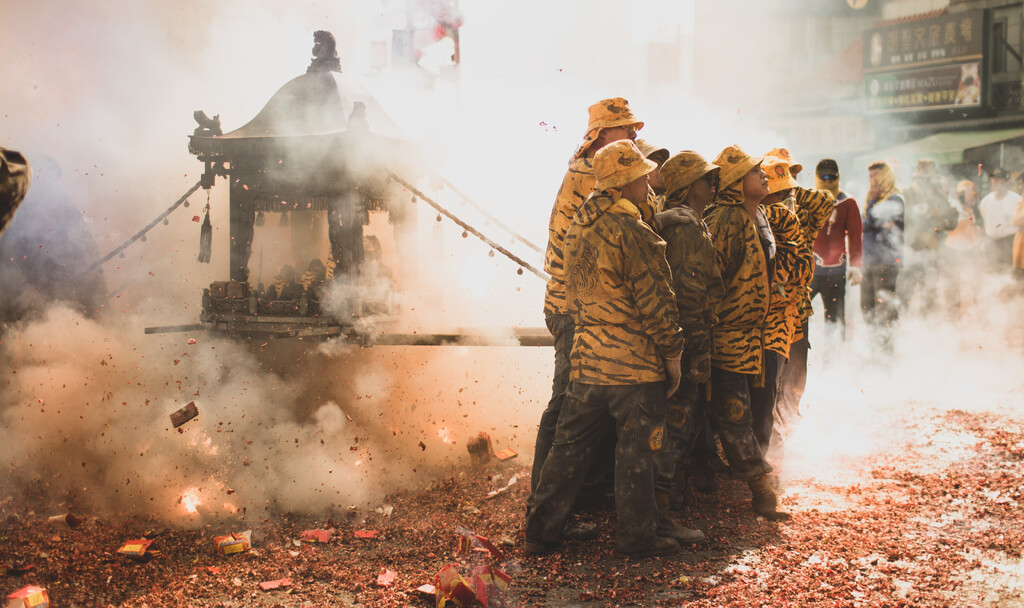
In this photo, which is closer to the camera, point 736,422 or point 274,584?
point 274,584

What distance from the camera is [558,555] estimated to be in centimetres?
382

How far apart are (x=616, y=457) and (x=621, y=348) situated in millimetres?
590

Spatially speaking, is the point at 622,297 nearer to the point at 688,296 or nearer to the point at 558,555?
the point at 688,296

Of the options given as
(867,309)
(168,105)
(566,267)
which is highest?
(168,105)

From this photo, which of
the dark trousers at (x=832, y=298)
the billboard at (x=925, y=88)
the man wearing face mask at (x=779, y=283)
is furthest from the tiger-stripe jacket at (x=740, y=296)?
the billboard at (x=925, y=88)

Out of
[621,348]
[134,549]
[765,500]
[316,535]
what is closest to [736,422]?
[765,500]

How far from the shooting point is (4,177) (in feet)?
9.33

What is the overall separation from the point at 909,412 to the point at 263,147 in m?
7.09

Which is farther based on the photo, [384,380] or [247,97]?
[247,97]

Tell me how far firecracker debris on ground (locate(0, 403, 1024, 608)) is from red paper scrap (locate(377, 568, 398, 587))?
0.01m

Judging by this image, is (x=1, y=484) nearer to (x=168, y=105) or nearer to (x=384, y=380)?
(x=384, y=380)

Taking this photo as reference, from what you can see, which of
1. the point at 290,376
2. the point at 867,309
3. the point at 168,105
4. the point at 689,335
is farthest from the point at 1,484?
the point at 867,309

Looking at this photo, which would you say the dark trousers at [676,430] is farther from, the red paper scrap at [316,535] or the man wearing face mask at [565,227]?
the red paper scrap at [316,535]

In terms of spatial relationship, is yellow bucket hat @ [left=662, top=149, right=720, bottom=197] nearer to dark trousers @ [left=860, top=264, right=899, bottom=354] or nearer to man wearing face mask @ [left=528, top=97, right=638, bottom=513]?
man wearing face mask @ [left=528, top=97, right=638, bottom=513]
